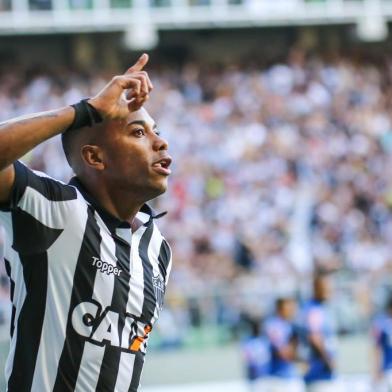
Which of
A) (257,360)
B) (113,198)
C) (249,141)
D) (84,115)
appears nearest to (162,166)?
(113,198)

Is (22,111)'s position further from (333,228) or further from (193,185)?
(333,228)

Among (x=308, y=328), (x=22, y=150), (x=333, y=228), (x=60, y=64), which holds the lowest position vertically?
(x=22, y=150)

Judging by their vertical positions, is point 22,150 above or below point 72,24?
below

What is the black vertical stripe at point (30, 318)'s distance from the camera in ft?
12.9

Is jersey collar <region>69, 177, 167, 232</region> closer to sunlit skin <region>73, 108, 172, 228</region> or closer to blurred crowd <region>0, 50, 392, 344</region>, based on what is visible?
sunlit skin <region>73, 108, 172, 228</region>

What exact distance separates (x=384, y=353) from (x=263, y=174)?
8.20 meters

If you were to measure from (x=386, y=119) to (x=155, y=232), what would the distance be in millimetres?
18739

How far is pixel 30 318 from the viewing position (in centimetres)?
395

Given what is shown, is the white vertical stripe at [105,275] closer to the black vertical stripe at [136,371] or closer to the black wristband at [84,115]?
the black vertical stripe at [136,371]

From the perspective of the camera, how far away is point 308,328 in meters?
11.4

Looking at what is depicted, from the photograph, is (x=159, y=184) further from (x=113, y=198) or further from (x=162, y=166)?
(x=113, y=198)

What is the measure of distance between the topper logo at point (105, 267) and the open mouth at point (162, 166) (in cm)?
37

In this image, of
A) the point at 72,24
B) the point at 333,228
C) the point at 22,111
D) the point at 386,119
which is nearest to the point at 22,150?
the point at 333,228

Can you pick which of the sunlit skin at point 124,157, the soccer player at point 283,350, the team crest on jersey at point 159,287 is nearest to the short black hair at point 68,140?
the sunlit skin at point 124,157
